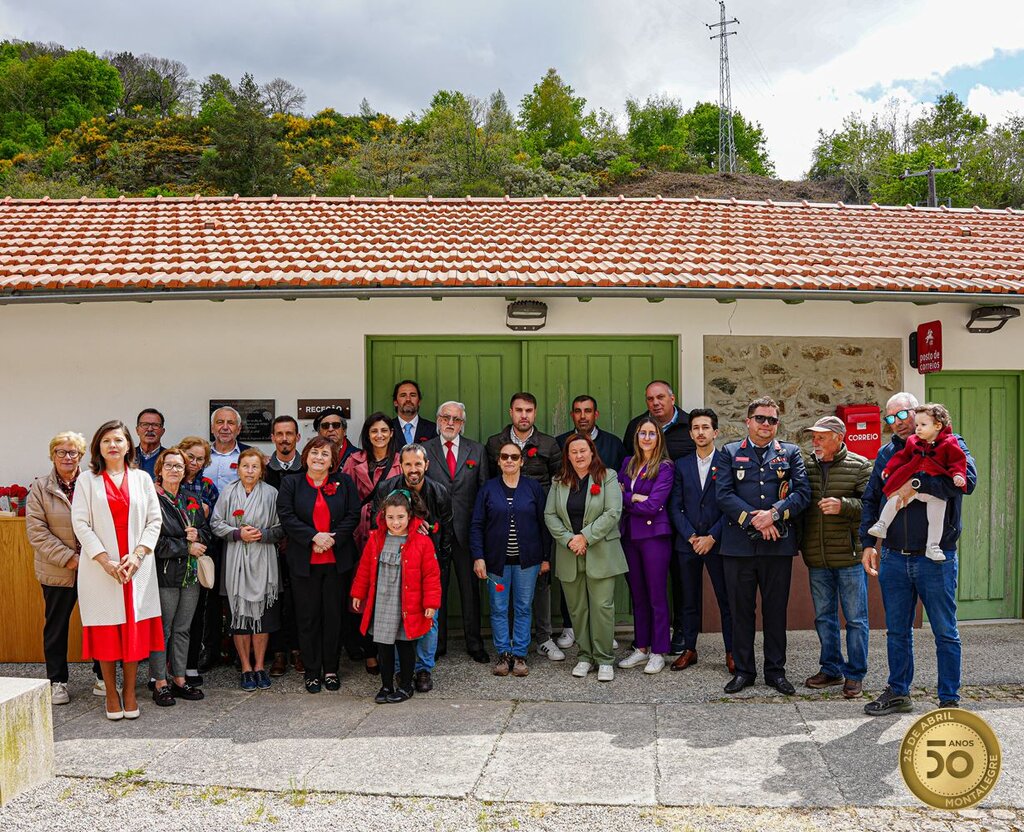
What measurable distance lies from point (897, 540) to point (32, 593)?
581 cm

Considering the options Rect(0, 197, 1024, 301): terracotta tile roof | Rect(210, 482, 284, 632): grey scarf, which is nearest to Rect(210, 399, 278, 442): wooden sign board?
Rect(0, 197, 1024, 301): terracotta tile roof

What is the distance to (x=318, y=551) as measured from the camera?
532 centimetres

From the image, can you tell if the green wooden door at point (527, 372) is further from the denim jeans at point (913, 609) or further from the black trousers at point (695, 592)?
the denim jeans at point (913, 609)

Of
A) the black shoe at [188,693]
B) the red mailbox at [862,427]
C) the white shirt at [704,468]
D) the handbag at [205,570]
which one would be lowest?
the black shoe at [188,693]

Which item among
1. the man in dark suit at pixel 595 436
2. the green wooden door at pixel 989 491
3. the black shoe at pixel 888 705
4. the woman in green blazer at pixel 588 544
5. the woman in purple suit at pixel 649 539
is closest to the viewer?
the black shoe at pixel 888 705

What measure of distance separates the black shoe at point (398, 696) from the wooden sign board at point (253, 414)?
2557 mm

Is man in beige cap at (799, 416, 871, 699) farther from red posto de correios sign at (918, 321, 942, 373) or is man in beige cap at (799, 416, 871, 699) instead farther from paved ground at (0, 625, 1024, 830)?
red posto de correios sign at (918, 321, 942, 373)

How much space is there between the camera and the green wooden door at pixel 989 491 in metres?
7.14

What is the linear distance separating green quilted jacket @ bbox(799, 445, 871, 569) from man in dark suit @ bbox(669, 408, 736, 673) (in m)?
0.65

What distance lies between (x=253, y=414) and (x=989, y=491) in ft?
20.6

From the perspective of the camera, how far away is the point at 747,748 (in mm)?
4262

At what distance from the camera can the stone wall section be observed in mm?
6930

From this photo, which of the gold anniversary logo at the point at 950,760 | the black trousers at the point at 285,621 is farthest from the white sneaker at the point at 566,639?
the gold anniversary logo at the point at 950,760

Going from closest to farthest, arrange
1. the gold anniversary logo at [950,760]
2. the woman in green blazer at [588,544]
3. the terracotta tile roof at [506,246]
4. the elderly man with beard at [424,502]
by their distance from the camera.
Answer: the gold anniversary logo at [950,760]
the elderly man with beard at [424,502]
the woman in green blazer at [588,544]
the terracotta tile roof at [506,246]
